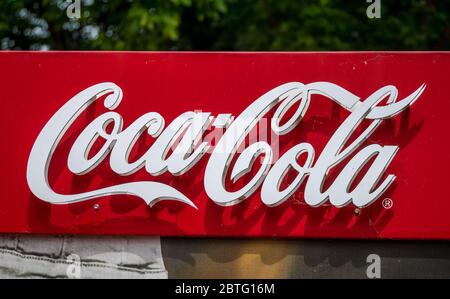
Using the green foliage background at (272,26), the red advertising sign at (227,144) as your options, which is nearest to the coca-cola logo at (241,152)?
the red advertising sign at (227,144)

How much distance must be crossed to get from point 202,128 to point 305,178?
0.84 meters

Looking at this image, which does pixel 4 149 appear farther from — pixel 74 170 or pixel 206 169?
pixel 206 169

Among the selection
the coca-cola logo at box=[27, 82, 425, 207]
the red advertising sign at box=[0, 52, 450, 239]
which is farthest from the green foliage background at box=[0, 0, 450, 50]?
the coca-cola logo at box=[27, 82, 425, 207]

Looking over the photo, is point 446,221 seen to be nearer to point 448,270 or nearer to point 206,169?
point 448,270

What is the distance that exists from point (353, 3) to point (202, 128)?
24.9 feet

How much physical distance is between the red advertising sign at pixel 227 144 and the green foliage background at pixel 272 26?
4.78m

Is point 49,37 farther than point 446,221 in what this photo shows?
Yes

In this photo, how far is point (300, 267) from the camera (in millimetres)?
4312

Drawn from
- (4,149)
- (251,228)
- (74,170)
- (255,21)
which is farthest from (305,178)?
(255,21)

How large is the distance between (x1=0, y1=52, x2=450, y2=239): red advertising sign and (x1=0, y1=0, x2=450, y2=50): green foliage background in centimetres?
478

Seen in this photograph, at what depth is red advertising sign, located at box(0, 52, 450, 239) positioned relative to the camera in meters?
4.21

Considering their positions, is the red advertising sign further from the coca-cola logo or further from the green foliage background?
the green foliage background

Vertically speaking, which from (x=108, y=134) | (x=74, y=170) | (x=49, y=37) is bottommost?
(x=74, y=170)

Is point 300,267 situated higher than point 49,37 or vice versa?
point 49,37
